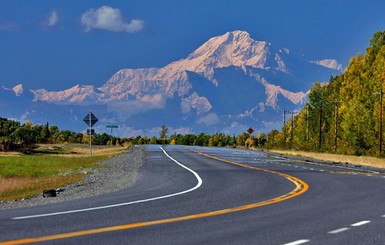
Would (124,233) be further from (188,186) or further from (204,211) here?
(188,186)

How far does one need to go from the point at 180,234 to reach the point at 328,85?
101m

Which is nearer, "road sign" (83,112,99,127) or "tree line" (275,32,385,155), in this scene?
"road sign" (83,112,99,127)

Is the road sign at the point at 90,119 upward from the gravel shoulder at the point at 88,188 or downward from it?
upward

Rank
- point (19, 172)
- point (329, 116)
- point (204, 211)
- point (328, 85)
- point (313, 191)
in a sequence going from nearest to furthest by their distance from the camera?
point (204, 211) → point (313, 191) → point (19, 172) → point (329, 116) → point (328, 85)

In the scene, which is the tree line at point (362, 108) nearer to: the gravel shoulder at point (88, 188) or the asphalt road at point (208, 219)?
the gravel shoulder at point (88, 188)

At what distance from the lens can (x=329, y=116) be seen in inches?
3910

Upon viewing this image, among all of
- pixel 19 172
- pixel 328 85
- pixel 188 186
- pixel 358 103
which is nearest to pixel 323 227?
pixel 188 186

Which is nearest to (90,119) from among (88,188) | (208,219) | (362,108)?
(88,188)

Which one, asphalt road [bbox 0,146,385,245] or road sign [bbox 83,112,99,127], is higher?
road sign [bbox 83,112,99,127]

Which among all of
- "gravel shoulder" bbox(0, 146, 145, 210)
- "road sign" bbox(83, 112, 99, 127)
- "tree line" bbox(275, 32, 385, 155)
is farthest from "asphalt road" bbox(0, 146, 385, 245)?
"tree line" bbox(275, 32, 385, 155)

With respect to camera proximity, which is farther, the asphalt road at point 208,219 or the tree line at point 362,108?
the tree line at point 362,108

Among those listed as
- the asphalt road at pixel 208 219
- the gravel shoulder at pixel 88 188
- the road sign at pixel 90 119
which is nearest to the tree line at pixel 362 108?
the road sign at pixel 90 119

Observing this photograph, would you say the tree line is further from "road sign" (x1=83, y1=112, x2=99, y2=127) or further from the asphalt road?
the asphalt road

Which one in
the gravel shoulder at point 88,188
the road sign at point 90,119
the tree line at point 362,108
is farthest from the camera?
the tree line at point 362,108
